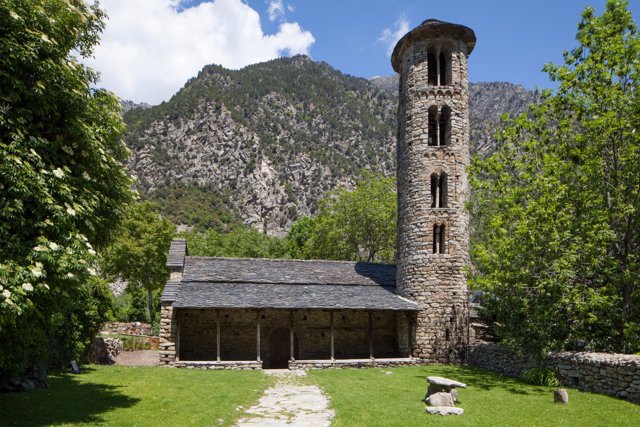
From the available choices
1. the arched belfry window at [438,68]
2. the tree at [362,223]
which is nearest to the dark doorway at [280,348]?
the arched belfry window at [438,68]

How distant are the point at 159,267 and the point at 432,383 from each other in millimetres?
30821

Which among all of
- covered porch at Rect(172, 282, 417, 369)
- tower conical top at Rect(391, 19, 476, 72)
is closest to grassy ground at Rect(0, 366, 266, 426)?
covered porch at Rect(172, 282, 417, 369)

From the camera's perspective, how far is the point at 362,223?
38.2 metres

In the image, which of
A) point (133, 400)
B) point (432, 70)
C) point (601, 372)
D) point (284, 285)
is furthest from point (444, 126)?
point (133, 400)

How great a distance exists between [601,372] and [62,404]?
14.2 meters

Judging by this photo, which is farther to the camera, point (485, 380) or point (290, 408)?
point (485, 380)

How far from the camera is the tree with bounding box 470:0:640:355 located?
1467cm

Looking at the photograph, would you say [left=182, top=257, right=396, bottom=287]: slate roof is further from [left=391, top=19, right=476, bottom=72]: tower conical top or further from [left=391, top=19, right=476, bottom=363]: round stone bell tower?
[left=391, top=19, right=476, bottom=72]: tower conical top

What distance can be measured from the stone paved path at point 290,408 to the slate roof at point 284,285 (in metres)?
5.26

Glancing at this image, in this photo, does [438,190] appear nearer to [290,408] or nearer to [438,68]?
[438,68]

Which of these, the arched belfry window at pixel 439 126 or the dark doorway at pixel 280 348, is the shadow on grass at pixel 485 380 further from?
the arched belfry window at pixel 439 126

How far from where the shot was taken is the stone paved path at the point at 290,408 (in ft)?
32.6

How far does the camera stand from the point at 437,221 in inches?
863

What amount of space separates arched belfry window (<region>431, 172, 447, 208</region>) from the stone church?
48mm
